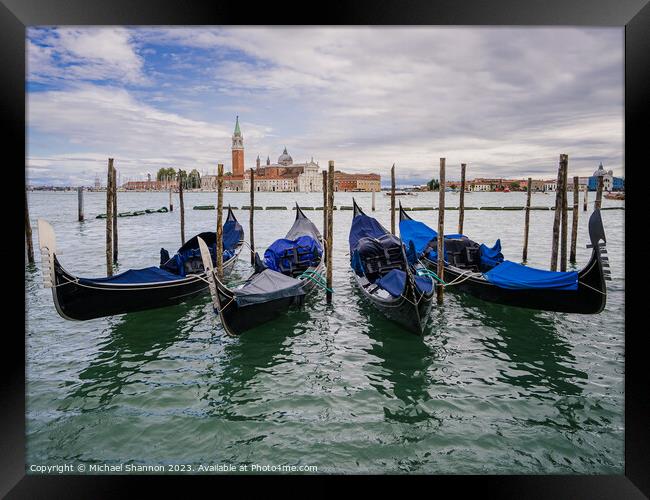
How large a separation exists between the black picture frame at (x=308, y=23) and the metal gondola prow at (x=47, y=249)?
1.81 m

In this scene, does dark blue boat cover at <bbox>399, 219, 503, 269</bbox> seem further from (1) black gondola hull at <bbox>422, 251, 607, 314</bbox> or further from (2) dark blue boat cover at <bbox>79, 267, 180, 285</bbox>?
(2) dark blue boat cover at <bbox>79, 267, 180, 285</bbox>

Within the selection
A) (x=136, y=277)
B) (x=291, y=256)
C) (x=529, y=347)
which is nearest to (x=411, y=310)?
(x=529, y=347)

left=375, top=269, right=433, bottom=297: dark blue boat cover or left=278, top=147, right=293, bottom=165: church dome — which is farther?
left=278, top=147, right=293, bottom=165: church dome

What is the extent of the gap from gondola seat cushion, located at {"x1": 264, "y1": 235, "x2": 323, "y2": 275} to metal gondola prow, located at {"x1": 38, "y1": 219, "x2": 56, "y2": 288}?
3.46 m

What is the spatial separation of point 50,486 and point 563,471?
2937 mm

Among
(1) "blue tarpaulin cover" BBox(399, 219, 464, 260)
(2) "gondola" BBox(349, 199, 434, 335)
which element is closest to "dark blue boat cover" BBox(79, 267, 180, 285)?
(2) "gondola" BBox(349, 199, 434, 335)

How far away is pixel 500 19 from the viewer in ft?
7.03

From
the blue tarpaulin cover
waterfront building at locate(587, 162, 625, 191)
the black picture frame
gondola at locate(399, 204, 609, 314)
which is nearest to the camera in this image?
Result: the black picture frame

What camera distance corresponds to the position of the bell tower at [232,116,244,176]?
267 feet

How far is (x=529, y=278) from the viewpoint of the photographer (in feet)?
17.0

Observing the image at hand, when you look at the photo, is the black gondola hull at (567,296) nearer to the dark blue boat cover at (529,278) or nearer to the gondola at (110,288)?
the dark blue boat cover at (529,278)
